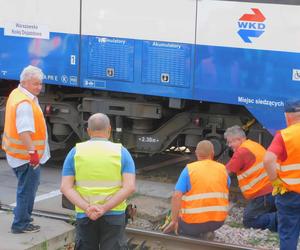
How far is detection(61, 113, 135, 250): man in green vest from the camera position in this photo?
173 inches

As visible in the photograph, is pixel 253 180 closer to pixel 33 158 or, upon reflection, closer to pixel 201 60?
pixel 201 60

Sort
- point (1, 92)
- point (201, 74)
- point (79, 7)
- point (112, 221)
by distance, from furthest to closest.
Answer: point (1, 92), point (79, 7), point (201, 74), point (112, 221)

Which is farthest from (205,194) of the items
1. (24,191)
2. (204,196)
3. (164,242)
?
(24,191)

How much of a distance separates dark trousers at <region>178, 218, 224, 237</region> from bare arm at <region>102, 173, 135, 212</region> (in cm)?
172

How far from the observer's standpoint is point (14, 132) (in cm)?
581

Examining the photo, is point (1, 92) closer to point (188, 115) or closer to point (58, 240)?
point (188, 115)

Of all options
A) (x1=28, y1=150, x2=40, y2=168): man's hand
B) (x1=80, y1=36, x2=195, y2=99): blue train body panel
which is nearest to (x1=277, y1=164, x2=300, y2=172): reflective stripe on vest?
(x1=28, y1=150, x2=40, y2=168): man's hand

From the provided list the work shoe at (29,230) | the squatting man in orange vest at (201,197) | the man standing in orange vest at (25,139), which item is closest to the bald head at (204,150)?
the squatting man in orange vest at (201,197)

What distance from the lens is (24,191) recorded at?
5.86 metres

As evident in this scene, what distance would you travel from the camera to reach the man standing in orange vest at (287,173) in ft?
16.4

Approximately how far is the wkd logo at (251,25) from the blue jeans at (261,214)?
1.81 meters

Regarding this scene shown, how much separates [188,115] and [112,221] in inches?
151

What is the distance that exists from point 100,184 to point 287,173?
1587 mm

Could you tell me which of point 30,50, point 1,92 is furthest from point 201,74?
point 1,92
